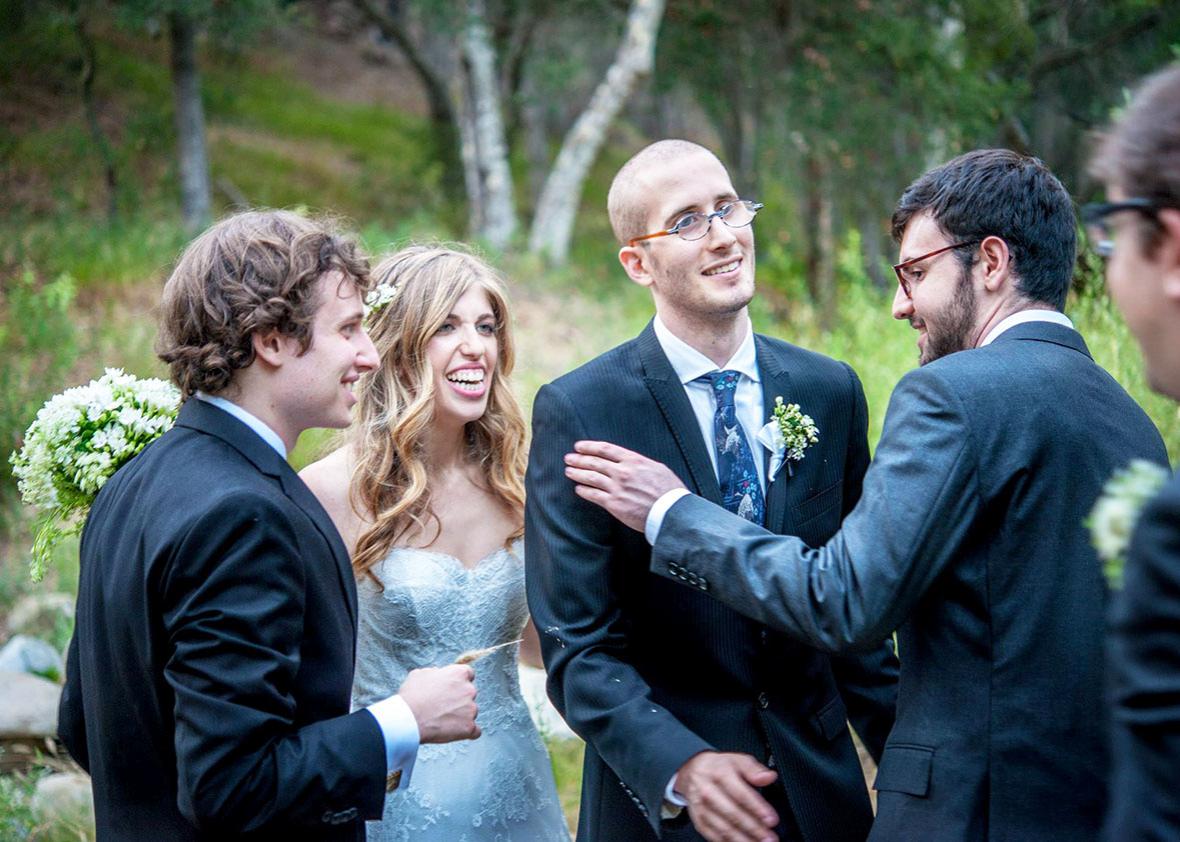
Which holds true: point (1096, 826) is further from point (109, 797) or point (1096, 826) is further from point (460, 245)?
point (460, 245)

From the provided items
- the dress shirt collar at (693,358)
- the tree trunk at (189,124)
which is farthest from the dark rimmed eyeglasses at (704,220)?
the tree trunk at (189,124)

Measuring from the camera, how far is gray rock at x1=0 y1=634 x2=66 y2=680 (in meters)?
7.22

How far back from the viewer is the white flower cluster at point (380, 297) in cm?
386

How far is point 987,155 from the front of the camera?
296 centimetres

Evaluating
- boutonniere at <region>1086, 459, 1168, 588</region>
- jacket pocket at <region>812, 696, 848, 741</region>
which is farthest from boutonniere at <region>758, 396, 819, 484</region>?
boutonniere at <region>1086, 459, 1168, 588</region>

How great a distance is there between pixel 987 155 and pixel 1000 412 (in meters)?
0.79

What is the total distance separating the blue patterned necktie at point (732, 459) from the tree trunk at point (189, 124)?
480 inches

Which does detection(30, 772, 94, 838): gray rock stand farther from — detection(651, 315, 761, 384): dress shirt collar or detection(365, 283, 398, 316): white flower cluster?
detection(651, 315, 761, 384): dress shirt collar

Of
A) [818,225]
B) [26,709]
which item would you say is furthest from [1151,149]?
[818,225]

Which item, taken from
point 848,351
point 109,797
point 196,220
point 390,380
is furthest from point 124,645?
point 196,220

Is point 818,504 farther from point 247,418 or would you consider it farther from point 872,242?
point 872,242

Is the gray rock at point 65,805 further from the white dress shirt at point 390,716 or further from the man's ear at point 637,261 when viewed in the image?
the man's ear at point 637,261

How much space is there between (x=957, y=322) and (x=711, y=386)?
2.25 ft

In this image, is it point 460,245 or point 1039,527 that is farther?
point 460,245
